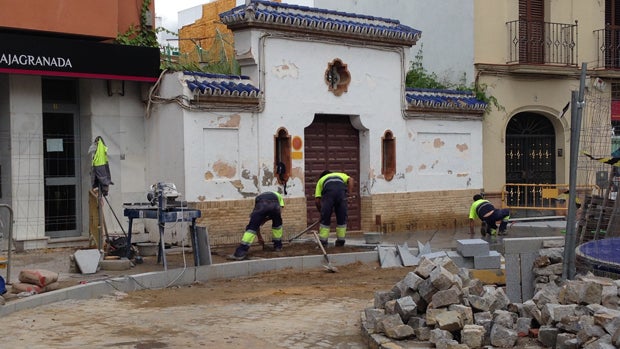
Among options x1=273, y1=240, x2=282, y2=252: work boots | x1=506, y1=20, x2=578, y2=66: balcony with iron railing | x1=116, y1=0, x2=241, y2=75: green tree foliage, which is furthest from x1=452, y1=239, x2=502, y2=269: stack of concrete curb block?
x1=506, y1=20, x2=578, y2=66: balcony with iron railing

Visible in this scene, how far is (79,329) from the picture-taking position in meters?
9.37

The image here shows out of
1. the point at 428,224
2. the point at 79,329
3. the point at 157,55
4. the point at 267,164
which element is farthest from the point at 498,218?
the point at 79,329

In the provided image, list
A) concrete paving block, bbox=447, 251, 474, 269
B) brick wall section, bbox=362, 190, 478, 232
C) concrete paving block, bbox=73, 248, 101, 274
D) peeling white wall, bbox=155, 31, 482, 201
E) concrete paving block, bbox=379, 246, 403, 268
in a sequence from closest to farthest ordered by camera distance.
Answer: concrete paving block, bbox=73, 248, 101, 274
concrete paving block, bbox=447, 251, 474, 269
concrete paving block, bbox=379, 246, 403, 268
peeling white wall, bbox=155, 31, 482, 201
brick wall section, bbox=362, 190, 478, 232

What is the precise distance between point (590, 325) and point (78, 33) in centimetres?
1184

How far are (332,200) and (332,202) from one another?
0.04 metres

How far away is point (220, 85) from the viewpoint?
56.3 feet

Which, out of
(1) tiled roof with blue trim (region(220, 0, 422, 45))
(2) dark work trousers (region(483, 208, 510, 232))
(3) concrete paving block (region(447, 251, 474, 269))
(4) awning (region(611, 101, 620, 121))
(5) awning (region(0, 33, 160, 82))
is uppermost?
(1) tiled roof with blue trim (region(220, 0, 422, 45))

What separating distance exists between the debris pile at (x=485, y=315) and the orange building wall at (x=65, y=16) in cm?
945

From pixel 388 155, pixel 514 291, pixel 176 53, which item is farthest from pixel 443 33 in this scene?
pixel 514 291

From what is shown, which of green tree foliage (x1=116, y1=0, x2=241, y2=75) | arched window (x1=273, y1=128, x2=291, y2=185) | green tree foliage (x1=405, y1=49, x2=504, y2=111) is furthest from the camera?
green tree foliage (x1=405, y1=49, x2=504, y2=111)

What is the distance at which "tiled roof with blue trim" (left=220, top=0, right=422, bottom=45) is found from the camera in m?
17.6

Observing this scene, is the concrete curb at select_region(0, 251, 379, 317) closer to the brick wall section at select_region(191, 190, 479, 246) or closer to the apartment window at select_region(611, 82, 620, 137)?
the brick wall section at select_region(191, 190, 479, 246)

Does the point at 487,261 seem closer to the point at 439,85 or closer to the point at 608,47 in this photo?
the point at 439,85

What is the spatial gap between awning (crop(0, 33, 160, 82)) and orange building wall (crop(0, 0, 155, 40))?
0.22 metres
